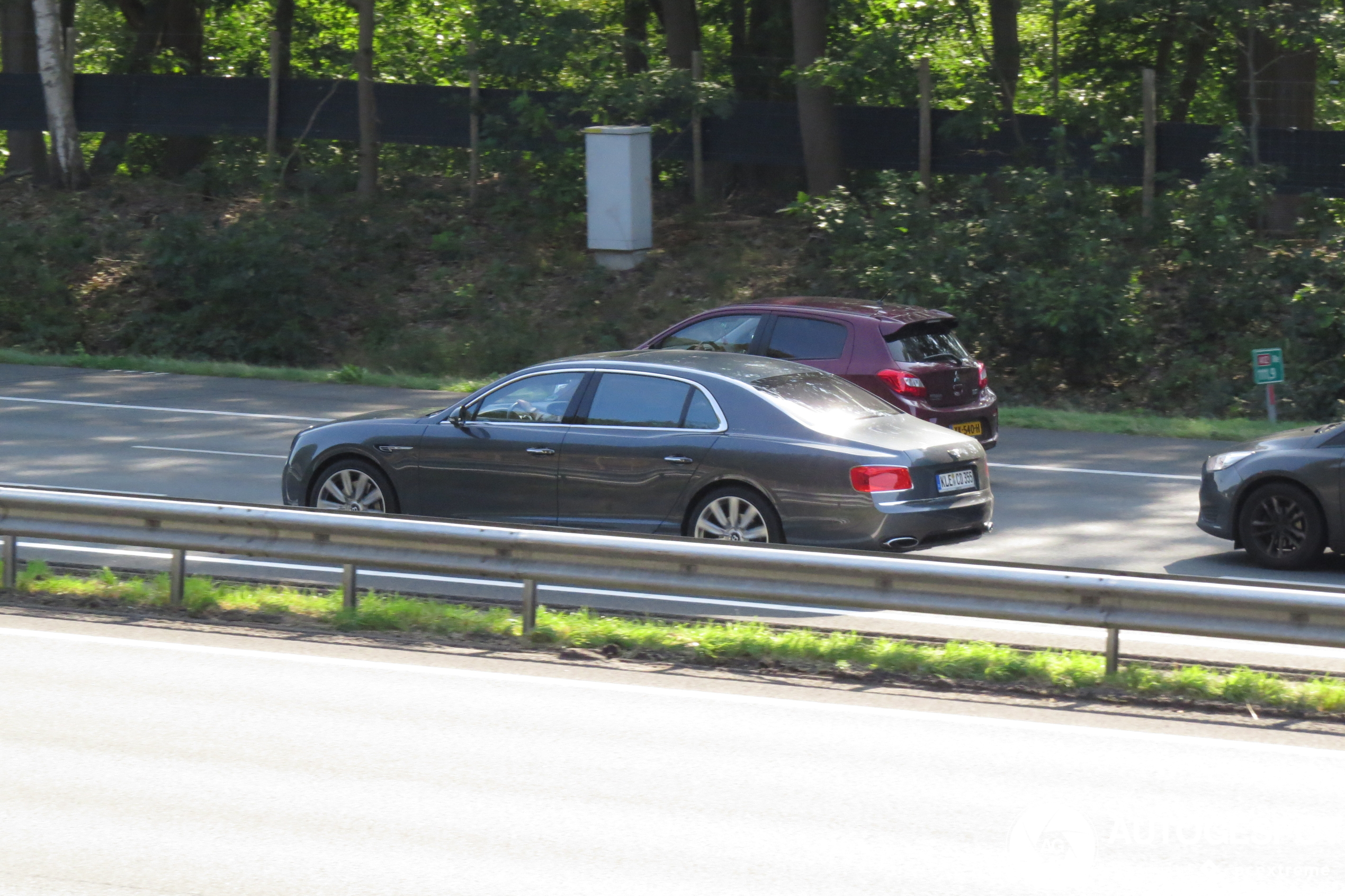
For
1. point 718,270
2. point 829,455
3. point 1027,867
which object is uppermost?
point 718,270

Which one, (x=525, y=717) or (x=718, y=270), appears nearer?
(x=525, y=717)

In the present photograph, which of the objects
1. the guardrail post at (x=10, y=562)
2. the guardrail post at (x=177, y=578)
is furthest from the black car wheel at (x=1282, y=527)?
the guardrail post at (x=10, y=562)

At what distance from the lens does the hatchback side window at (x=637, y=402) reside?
34.7 ft

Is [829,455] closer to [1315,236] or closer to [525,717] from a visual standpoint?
[525,717]

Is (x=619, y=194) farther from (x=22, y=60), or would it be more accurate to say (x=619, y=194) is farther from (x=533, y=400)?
(x=533, y=400)

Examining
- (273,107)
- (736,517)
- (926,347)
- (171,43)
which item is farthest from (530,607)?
(171,43)

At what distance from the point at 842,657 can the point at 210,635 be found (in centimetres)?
346

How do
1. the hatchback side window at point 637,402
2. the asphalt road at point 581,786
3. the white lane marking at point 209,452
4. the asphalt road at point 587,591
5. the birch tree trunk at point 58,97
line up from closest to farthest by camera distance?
the asphalt road at point 581,786 < the asphalt road at point 587,591 < the hatchback side window at point 637,402 < the white lane marking at point 209,452 < the birch tree trunk at point 58,97

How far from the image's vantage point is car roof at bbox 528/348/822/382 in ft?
35.2

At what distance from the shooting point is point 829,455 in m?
10.0

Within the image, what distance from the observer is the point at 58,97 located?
30.9 meters

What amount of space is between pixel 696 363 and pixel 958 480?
192cm

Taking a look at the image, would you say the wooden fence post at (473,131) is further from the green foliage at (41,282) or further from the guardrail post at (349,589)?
the guardrail post at (349,589)

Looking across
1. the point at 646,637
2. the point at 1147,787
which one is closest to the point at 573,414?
the point at 646,637
